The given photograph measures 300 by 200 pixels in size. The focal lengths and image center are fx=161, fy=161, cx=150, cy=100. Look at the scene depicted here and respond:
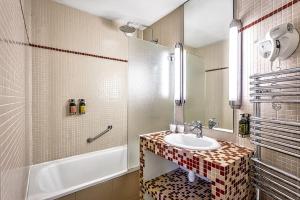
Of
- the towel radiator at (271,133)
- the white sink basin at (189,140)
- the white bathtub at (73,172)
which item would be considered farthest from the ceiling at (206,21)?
the white bathtub at (73,172)

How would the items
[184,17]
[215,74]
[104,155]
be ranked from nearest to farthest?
[215,74], [184,17], [104,155]

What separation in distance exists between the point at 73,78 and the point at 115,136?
1.08 m

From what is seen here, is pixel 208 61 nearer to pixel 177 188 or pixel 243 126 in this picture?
pixel 243 126

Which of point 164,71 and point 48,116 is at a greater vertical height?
point 164,71

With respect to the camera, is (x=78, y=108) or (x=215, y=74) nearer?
(x=215, y=74)

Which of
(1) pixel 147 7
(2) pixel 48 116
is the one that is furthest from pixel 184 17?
(2) pixel 48 116

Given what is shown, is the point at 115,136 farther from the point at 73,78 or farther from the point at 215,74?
the point at 215,74

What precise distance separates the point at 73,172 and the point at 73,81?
1.21 metres

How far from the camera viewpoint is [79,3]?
2059 millimetres

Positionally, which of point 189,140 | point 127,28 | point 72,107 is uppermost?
point 127,28

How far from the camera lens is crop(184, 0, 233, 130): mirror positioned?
155 centimetres

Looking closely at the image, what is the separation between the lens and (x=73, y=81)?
2.20 metres

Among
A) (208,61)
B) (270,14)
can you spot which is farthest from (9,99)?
(270,14)

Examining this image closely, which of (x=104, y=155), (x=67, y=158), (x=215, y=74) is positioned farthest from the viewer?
(x=104, y=155)
